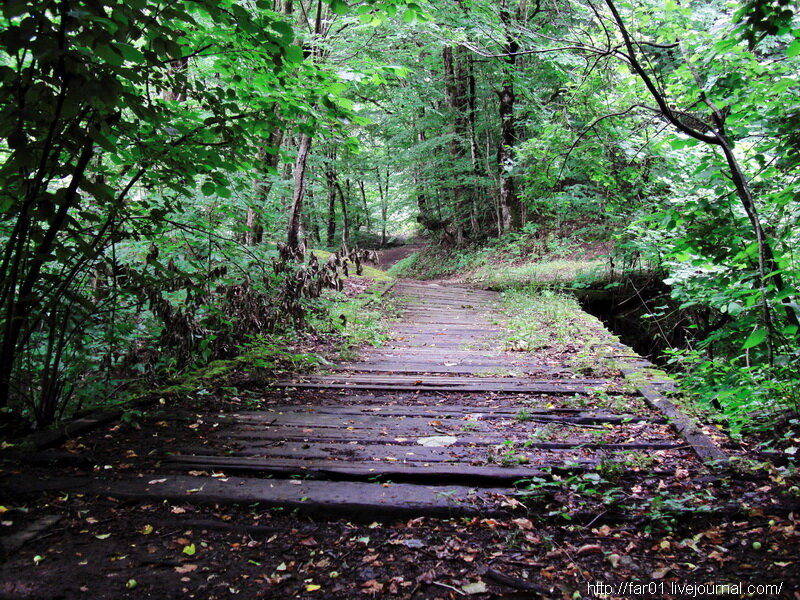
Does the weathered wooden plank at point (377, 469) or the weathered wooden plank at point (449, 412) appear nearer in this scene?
the weathered wooden plank at point (377, 469)

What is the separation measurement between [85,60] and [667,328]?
403 inches

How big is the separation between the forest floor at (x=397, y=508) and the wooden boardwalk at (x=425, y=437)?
0.02 meters

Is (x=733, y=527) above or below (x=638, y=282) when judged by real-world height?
below

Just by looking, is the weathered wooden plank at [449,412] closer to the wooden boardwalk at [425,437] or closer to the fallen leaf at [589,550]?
the wooden boardwalk at [425,437]

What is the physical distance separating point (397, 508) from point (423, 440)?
1.08 m

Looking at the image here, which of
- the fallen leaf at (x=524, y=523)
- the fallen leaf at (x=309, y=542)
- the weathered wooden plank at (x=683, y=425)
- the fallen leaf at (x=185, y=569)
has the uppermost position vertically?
the fallen leaf at (x=185, y=569)

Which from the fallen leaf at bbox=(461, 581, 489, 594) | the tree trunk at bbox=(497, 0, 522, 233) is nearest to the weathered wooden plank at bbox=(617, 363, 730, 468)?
the fallen leaf at bbox=(461, 581, 489, 594)

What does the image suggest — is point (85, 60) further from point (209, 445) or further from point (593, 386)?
point (593, 386)

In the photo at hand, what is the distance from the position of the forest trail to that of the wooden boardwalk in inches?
0.5

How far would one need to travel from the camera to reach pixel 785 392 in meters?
3.31

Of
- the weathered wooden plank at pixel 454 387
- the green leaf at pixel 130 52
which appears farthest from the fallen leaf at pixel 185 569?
the weathered wooden plank at pixel 454 387

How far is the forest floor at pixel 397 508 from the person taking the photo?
2031 mm

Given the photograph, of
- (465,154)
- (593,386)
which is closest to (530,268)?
(465,154)

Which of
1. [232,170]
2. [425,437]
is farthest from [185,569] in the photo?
[232,170]
